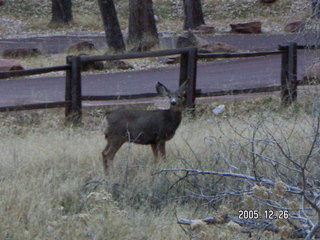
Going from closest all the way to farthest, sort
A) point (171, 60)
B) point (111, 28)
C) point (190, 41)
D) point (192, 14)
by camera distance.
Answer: point (171, 60) < point (190, 41) < point (111, 28) < point (192, 14)

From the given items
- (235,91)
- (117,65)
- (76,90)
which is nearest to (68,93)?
(76,90)

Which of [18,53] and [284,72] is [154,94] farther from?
[18,53]

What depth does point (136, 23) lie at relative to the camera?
79.6ft

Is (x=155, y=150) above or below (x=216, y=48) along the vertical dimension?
above

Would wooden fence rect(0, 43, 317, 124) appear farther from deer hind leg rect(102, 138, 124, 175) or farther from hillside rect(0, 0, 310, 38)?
hillside rect(0, 0, 310, 38)

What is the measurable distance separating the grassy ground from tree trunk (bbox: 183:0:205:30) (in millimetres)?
22739

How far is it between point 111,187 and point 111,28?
16719 mm

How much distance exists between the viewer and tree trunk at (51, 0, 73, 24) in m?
36.7

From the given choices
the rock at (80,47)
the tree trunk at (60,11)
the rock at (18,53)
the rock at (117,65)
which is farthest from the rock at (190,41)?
the tree trunk at (60,11)

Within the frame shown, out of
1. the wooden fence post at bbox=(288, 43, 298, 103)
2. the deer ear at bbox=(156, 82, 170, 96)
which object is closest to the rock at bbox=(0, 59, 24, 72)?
the wooden fence post at bbox=(288, 43, 298, 103)

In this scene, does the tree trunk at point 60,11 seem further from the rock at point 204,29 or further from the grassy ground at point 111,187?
the grassy ground at point 111,187

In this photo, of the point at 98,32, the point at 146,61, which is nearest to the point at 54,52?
the point at 146,61

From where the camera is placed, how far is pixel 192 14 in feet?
112

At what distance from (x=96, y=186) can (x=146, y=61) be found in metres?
14.6
